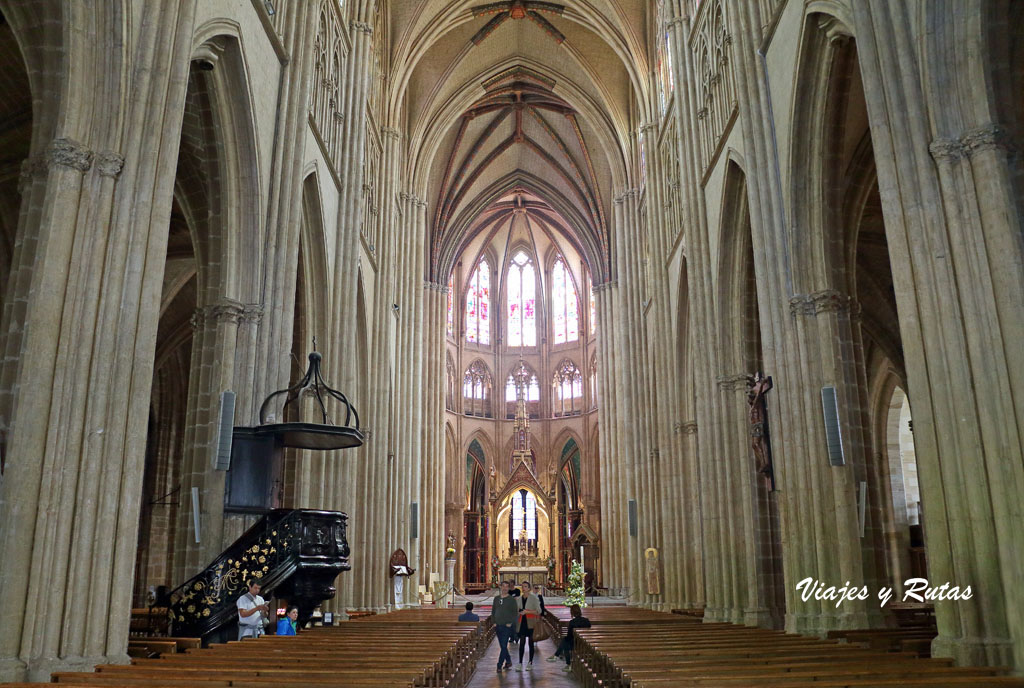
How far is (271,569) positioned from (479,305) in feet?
126

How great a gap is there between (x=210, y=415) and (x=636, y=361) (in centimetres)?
2040

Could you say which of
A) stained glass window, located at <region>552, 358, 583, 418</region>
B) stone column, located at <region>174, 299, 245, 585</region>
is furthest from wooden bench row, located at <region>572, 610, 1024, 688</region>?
stained glass window, located at <region>552, 358, 583, 418</region>

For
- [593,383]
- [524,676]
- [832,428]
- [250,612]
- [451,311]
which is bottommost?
[524,676]

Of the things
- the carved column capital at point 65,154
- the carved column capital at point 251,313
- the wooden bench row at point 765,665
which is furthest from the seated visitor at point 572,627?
the carved column capital at point 65,154

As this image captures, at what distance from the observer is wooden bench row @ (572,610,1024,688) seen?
5508mm

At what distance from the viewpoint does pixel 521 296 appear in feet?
161

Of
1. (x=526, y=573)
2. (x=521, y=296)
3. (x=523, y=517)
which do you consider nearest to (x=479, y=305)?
(x=521, y=296)

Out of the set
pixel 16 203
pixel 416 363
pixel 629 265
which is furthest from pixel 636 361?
pixel 16 203

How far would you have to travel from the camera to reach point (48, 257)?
25.8ft

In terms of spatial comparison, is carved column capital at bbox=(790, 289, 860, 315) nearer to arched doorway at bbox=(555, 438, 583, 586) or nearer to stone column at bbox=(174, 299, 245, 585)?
stone column at bbox=(174, 299, 245, 585)

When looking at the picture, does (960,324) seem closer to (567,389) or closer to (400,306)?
(400,306)

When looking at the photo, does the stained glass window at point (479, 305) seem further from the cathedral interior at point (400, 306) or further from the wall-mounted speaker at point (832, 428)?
the wall-mounted speaker at point (832, 428)

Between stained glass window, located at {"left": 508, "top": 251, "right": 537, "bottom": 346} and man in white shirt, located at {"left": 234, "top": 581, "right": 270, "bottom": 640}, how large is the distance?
3942 centimetres

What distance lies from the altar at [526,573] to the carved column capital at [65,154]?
33.5 meters
